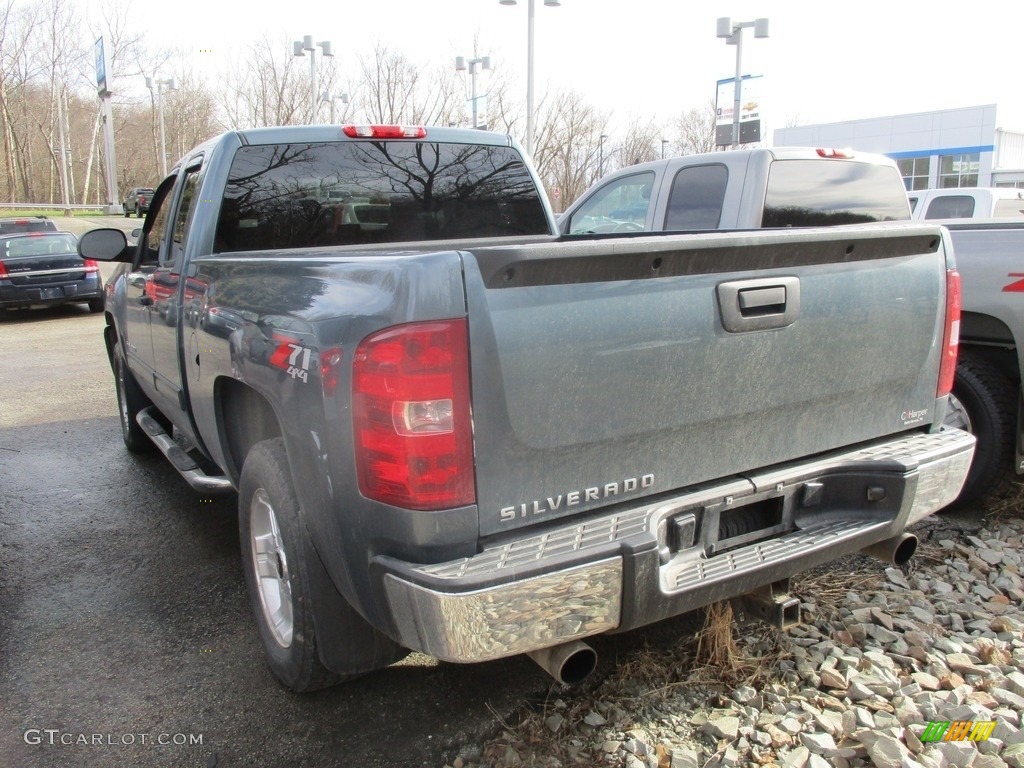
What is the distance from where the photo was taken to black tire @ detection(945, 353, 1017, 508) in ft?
14.0

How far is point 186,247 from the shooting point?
12.2 ft

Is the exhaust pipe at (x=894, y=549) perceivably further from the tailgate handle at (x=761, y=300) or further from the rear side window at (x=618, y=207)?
the rear side window at (x=618, y=207)

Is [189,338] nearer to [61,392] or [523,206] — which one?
[523,206]

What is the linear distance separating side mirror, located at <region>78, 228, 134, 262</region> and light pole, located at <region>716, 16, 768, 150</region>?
20.0m

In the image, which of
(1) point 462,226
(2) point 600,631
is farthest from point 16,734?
(1) point 462,226

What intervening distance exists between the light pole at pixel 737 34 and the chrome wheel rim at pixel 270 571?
70.4 ft

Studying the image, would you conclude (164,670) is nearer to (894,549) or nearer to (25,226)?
(894,549)

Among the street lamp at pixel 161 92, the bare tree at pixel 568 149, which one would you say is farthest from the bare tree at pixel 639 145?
the street lamp at pixel 161 92

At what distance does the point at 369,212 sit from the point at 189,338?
1.09 meters

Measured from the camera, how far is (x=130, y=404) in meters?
5.73

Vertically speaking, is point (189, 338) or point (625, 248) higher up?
point (625, 248)

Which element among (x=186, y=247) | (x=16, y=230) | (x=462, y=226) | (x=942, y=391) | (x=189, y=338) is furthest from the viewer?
(x=16, y=230)

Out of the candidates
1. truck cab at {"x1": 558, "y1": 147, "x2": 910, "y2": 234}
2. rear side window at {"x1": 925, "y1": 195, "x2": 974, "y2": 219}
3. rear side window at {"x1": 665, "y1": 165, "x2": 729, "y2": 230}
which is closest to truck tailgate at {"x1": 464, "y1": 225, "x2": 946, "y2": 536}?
truck cab at {"x1": 558, "y1": 147, "x2": 910, "y2": 234}

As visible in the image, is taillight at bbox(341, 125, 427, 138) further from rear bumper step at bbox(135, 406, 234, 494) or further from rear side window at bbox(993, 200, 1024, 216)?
rear side window at bbox(993, 200, 1024, 216)
